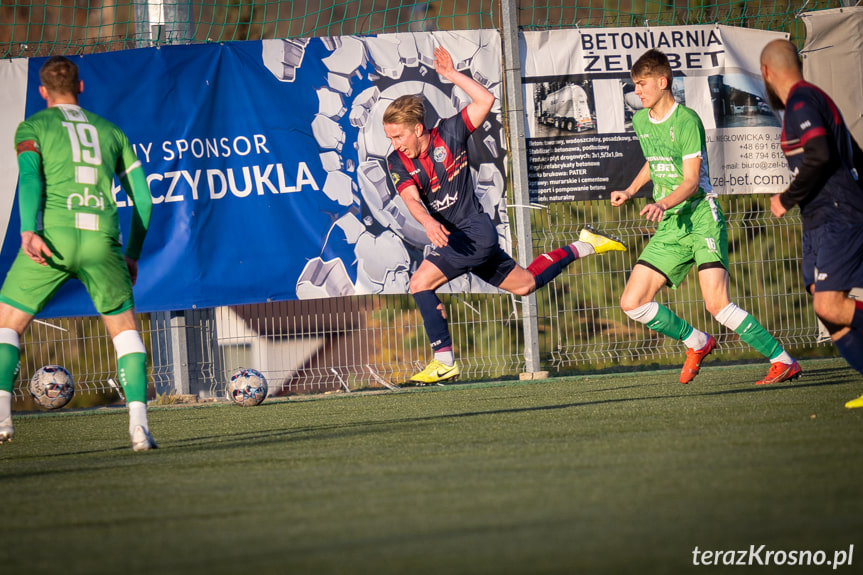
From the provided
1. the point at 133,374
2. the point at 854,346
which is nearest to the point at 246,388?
the point at 133,374

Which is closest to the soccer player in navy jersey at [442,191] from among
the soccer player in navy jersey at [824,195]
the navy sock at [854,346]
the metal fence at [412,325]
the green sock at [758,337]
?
the green sock at [758,337]

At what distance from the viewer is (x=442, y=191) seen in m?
7.54

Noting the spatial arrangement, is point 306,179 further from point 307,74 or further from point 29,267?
point 29,267

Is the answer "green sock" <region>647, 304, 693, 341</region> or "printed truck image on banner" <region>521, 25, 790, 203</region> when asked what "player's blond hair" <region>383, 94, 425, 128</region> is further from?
"printed truck image on banner" <region>521, 25, 790, 203</region>

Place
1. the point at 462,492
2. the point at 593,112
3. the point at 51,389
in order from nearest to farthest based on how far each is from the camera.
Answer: the point at 462,492 → the point at 51,389 → the point at 593,112

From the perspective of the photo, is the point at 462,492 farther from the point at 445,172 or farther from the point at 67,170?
the point at 445,172

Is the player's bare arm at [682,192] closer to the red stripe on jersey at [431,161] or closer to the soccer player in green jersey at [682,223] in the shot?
the soccer player in green jersey at [682,223]

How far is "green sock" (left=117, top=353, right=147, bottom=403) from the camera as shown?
5.77 meters

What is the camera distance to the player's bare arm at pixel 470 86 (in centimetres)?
709

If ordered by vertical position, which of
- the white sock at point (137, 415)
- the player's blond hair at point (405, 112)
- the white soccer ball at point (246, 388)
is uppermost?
the player's blond hair at point (405, 112)

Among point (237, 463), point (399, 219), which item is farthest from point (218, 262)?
point (237, 463)

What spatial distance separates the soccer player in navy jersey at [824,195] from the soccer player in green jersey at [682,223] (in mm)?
1690

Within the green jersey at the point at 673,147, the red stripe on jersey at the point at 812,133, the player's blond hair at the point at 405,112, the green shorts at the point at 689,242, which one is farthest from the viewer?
the green shorts at the point at 689,242

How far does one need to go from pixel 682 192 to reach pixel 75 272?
4.20 metres
